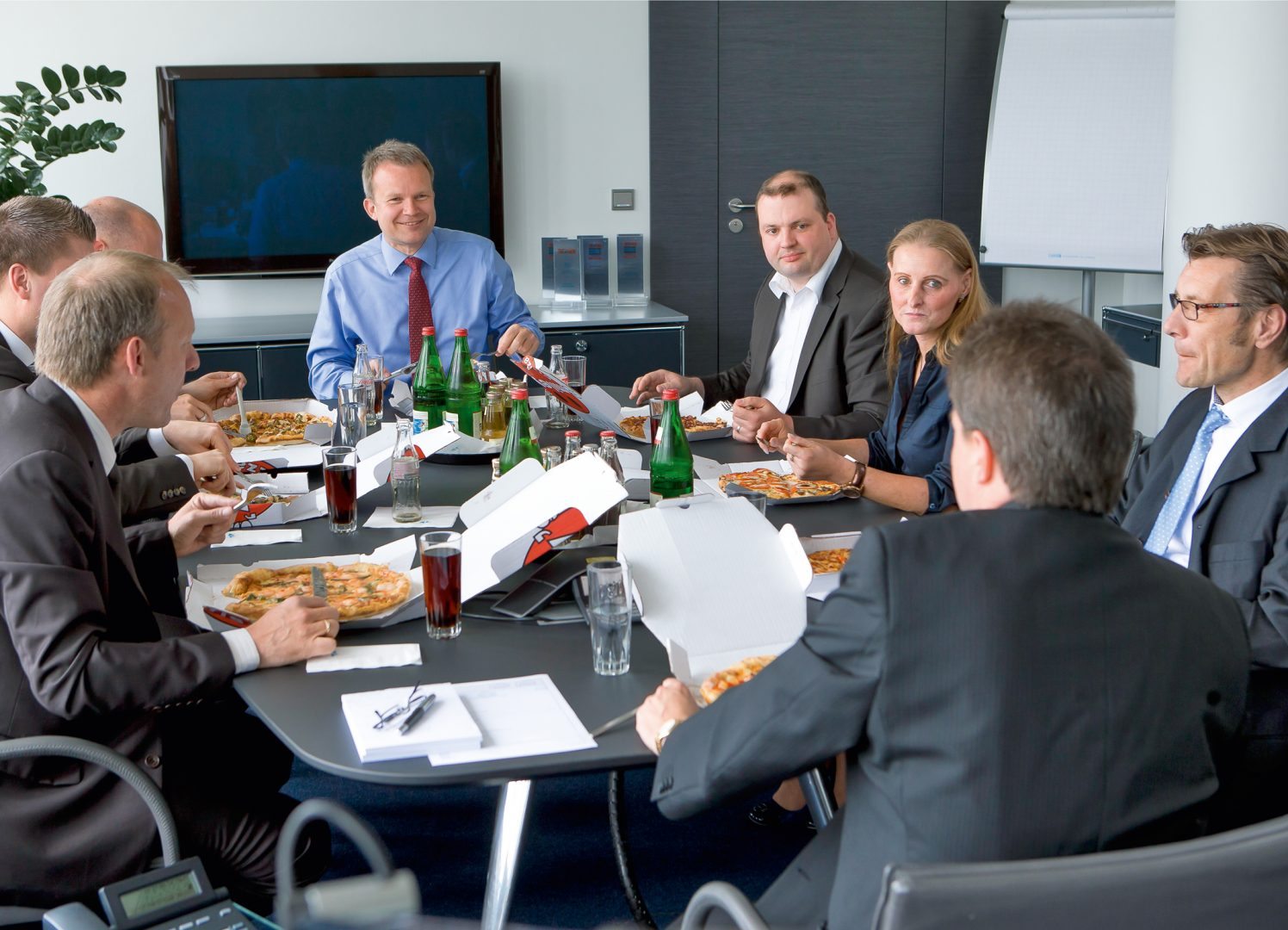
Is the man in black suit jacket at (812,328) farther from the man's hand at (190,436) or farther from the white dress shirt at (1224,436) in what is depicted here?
the man's hand at (190,436)

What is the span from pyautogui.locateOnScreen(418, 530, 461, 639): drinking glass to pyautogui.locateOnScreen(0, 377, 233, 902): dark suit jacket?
29cm

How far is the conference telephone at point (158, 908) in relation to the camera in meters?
1.45

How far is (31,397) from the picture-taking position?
5.93 ft

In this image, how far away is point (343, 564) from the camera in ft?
7.04

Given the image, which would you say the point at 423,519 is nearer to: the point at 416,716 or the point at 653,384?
the point at 416,716

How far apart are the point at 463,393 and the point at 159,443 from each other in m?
0.76

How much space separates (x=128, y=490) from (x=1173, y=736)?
202cm

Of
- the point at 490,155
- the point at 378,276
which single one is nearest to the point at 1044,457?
the point at 378,276

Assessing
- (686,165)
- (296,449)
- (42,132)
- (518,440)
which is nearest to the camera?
(518,440)

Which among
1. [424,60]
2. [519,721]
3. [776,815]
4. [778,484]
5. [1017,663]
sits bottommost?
[776,815]

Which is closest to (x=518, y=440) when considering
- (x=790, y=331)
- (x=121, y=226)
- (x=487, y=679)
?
(x=487, y=679)

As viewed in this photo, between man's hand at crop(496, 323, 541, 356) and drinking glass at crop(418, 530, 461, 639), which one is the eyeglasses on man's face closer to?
drinking glass at crop(418, 530, 461, 639)

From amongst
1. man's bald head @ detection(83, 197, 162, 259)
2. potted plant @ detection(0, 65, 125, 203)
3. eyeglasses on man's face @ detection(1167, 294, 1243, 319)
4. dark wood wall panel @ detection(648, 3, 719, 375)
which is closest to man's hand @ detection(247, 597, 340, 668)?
eyeglasses on man's face @ detection(1167, 294, 1243, 319)

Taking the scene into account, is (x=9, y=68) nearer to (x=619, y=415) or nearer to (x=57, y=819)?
(x=619, y=415)
